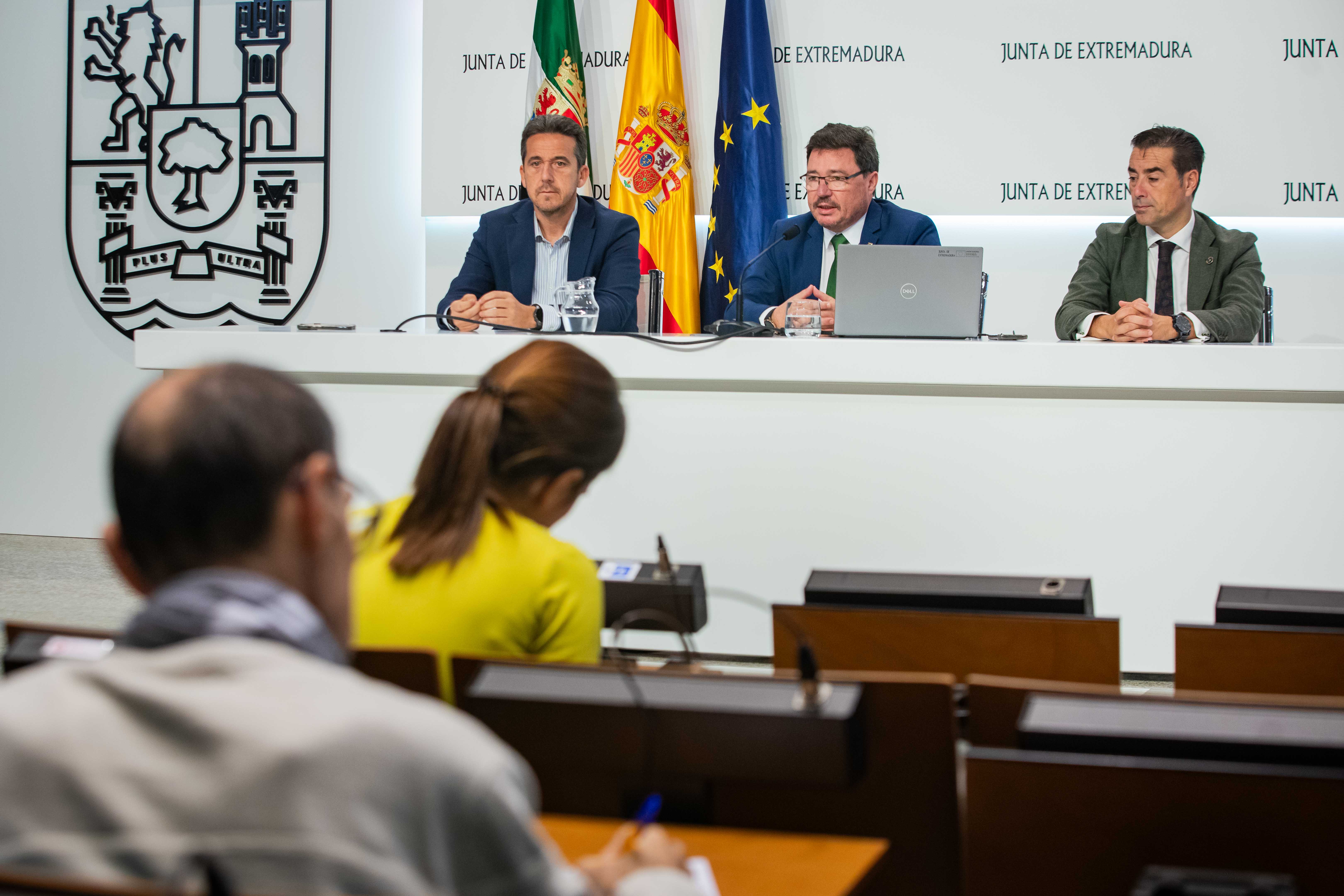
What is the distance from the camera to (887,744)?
1.10 m

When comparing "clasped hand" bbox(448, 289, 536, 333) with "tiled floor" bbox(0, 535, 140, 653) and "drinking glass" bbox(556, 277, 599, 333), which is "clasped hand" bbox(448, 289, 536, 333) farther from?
"tiled floor" bbox(0, 535, 140, 653)

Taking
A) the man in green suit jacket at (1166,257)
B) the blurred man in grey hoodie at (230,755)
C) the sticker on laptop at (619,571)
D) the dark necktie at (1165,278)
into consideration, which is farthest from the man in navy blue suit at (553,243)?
the blurred man in grey hoodie at (230,755)

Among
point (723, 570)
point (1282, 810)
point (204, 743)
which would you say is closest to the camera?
point (204, 743)

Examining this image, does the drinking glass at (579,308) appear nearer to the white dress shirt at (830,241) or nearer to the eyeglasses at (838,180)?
the white dress shirt at (830,241)

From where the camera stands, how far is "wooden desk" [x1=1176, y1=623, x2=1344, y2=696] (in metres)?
1.54

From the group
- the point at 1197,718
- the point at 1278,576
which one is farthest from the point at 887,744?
the point at 1278,576

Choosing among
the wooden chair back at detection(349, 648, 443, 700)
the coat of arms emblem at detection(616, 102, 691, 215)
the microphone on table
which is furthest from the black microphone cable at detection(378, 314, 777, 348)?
the wooden chair back at detection(349, 648, 443, 700)

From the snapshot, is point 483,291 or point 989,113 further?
point 989,113

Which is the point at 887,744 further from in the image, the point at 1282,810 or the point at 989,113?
the point at 989,113

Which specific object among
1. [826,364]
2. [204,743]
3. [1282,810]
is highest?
[826,364]

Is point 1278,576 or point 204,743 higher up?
point 204,743

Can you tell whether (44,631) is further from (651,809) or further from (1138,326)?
(1138,326)

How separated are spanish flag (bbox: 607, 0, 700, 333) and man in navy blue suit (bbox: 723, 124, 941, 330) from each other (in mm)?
650

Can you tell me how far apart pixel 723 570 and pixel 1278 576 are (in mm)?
1451
